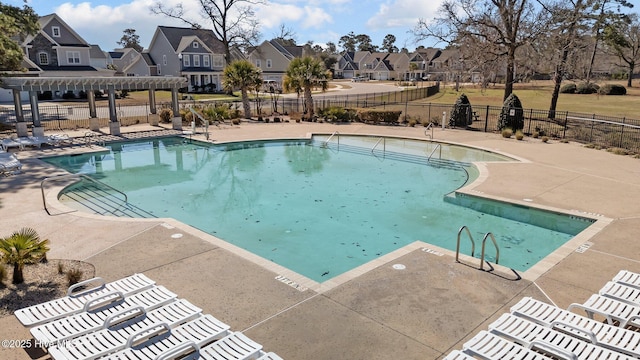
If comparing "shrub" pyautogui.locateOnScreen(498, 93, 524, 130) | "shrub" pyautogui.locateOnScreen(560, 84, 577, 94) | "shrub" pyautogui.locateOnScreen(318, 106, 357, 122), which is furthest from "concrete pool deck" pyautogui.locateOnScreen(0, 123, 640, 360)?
"shrub" pyautogui.locateOnScreen(560, 84, 577, 94)

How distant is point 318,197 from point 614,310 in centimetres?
1013

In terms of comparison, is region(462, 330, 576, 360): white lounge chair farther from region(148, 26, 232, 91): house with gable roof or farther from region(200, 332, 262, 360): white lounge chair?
region(148, 26, 232, 91): house with gable roof

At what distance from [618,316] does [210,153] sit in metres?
19.6

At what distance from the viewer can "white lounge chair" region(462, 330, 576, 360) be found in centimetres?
482

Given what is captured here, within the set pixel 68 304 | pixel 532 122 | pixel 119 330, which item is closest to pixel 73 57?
pixel 532 122

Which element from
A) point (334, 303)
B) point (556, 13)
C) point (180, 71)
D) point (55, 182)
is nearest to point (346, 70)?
point (180, 71)

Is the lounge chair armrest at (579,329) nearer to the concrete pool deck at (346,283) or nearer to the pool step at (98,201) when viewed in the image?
the concrete pool deck at (346,283)

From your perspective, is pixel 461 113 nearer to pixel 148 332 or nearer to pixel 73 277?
pixel 73 277

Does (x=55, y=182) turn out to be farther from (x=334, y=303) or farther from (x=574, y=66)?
(x=574, y=66)

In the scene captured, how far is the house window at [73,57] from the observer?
51.1 meters

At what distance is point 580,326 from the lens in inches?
211

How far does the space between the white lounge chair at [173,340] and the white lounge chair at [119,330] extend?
10cm

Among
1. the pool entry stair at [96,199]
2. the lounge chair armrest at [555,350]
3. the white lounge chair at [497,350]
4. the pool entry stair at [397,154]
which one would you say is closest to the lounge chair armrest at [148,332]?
the white lounge chair at [497,350]

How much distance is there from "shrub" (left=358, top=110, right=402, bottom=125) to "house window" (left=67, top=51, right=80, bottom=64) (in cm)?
3839
